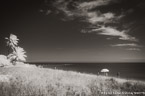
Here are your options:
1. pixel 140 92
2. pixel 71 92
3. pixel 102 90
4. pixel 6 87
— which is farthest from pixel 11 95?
pixel 140 92

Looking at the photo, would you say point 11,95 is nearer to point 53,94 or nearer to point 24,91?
point 24,91

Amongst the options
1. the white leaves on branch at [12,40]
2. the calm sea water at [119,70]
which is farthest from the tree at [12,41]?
the calm sea water at [119,70]

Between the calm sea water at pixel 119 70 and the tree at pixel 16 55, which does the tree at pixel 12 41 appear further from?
the calm sea water at pixel 119 70

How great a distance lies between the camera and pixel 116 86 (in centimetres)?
870

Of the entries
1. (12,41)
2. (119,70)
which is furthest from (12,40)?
(119,70)

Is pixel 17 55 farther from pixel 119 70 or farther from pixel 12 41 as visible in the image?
pixel 119 70

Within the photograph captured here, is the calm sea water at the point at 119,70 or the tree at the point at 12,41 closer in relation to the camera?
the tree at the point at 12,41

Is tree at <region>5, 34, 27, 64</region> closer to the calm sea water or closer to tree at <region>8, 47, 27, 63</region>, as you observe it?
tree at <region>8, 47, 27, 63</region>

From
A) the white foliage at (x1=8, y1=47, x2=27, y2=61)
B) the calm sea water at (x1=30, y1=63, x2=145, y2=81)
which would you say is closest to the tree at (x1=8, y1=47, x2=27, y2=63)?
the white foliage at (x1=8, y1=47, x2=27, y2=61)

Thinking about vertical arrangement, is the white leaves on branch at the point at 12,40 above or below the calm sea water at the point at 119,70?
above

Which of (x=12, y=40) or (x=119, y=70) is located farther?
(x=119, y=70)

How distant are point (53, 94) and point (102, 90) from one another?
2.63 metres

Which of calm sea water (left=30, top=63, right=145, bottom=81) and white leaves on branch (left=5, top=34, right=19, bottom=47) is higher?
white leaves on branch (left=5, top=34, right=19, bottom=47)

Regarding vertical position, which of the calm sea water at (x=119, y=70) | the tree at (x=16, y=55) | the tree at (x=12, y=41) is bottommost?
the calm sea water at (x=119, y=70)
